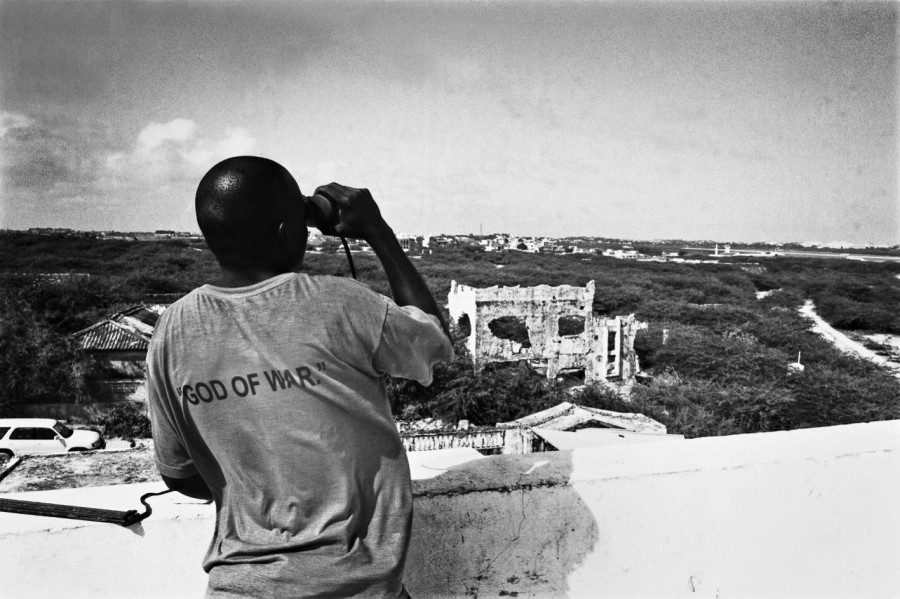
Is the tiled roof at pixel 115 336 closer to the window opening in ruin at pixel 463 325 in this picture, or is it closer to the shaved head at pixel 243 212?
the window opening in ruin at pixel 463 325

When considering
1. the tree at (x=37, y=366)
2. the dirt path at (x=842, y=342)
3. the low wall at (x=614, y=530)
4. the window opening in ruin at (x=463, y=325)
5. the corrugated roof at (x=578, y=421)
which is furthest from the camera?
the dirt path at (x=842, y=342)

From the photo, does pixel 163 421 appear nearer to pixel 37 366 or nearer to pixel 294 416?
pixel 294 416

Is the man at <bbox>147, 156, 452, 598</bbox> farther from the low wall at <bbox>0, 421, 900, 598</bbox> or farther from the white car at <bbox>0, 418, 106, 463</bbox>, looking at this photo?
the white car at <bbox>0, 418, 106, 463</bbox>

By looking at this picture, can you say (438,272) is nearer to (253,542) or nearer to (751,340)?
(751,340)

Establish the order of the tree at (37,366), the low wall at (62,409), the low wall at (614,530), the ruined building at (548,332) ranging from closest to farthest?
the low wall at (614,530) → the low wall at (62,409) → the tree at (37,366) → the ruined building at (548,332)

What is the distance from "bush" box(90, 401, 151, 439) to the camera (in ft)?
57.0

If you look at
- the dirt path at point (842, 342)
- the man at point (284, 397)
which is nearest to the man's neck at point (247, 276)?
the man at point (284, 397)

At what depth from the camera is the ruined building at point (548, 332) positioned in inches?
845

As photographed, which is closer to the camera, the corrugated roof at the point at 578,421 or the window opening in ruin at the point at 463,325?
the corrugated roof at the point at 578,421

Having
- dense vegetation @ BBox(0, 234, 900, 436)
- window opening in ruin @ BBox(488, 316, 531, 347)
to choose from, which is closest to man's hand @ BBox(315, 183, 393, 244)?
dense vegetation @ BBox(0, 234, 900, 436)

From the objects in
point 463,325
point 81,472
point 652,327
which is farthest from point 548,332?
point 81,472

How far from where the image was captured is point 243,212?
871 mm

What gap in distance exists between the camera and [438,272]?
40.1 m

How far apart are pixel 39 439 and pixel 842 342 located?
34.4 metres
